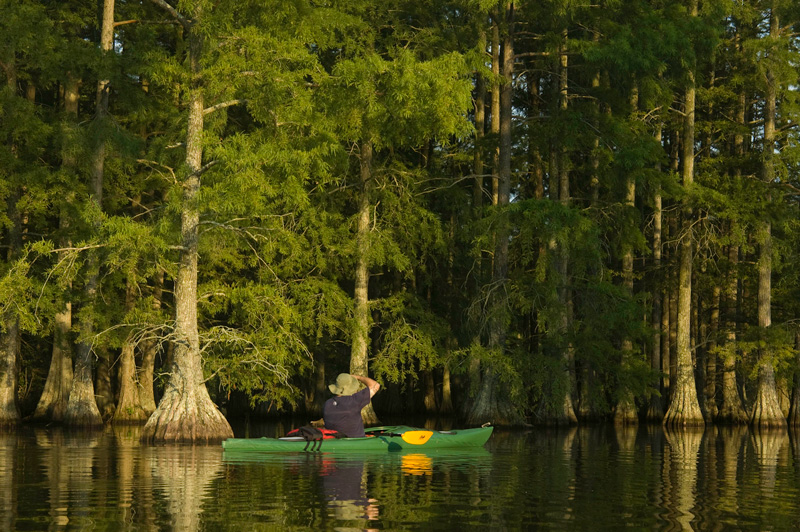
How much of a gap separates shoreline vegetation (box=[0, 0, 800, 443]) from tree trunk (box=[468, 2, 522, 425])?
98 mm

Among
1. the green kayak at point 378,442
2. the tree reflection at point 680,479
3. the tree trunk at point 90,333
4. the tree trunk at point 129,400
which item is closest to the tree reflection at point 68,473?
the tree trunk at point 90,333

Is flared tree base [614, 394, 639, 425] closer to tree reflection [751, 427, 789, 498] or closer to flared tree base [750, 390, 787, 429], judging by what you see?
flared tree base [750, 390, 787, 429]

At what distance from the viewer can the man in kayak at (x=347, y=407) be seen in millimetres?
19859

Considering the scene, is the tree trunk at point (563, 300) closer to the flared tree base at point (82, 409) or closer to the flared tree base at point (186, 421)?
the flared tree base at point (186, 421)

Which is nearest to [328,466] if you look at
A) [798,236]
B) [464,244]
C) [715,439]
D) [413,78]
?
[413,78]

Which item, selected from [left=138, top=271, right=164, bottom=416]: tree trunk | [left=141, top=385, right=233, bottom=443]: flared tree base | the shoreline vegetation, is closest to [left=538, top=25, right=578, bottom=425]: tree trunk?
the shoreline vegetation

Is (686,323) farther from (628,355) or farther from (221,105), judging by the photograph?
(221,105)

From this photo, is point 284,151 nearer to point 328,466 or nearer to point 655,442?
point 328,466

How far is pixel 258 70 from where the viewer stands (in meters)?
25.3

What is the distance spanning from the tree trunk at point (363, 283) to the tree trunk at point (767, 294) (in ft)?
42.3

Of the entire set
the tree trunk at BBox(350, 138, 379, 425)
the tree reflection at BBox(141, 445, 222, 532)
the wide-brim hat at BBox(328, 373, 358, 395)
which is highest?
the tree trunk at BBox(350, 138, 379, 425)

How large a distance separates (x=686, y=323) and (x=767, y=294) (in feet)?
11.0

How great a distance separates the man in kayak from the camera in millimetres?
19859

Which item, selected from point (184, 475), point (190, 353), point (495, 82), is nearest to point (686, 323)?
point (495, 82)
